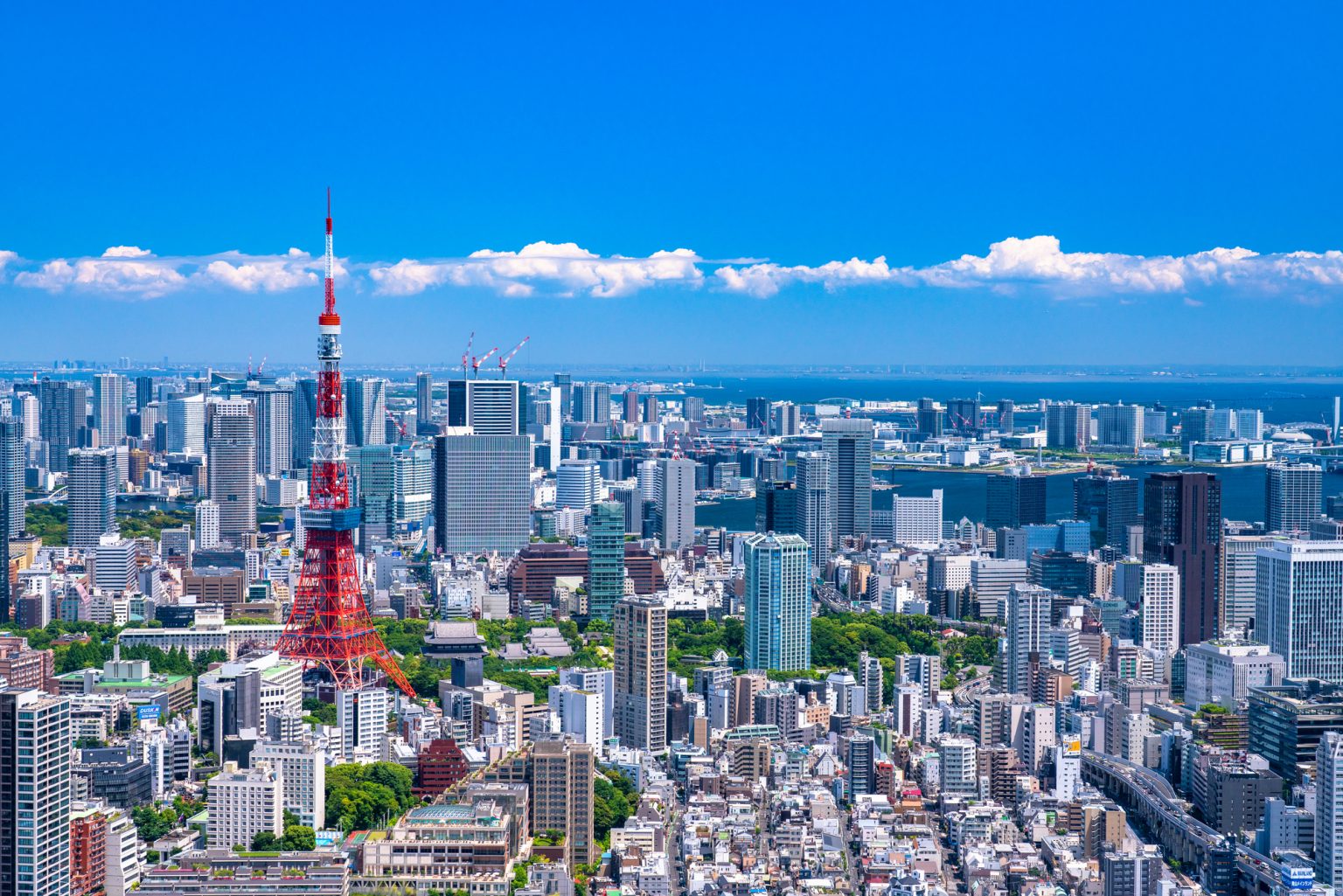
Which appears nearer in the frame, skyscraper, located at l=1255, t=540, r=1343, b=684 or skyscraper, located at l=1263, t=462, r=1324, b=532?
skyscraper, located at l=1255, t=540, r=1343, b=684

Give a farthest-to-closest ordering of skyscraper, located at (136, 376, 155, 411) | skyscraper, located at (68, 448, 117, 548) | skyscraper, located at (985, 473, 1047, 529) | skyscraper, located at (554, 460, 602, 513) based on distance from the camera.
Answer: skyscraper, located at (136, 376, 155, 411) → skyscraper, located at (554, 460, 602, 513) → skyscraper, located at (985, 473, 1047, 529) → skyscraper, located at (68, 448, 117, 548)

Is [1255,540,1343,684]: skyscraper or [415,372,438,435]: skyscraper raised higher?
[415,372,438,435]: skyscraper

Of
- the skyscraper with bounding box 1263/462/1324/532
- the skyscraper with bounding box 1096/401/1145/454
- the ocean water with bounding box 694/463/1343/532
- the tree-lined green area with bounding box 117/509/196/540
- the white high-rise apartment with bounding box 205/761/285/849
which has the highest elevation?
the skyscraper with bounding box 1096/401/1145/454

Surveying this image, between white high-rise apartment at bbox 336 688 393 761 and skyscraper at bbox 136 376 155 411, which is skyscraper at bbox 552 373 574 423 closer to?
skyscraper at bbox 136 376 155 411

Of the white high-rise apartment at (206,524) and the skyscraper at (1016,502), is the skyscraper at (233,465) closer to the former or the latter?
the white high-rise apartment at (206,524)

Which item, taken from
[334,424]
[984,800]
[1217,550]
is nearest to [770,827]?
[984,800]

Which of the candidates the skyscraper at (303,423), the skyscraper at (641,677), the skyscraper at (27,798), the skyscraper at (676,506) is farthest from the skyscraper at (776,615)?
the skyscraper at (303,423)

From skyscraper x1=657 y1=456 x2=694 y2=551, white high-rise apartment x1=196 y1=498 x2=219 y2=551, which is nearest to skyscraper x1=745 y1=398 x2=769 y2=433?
skyscraper x1=657 y1=456 x2=694 y2=551

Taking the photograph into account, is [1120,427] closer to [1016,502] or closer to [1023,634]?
[1016,502]
